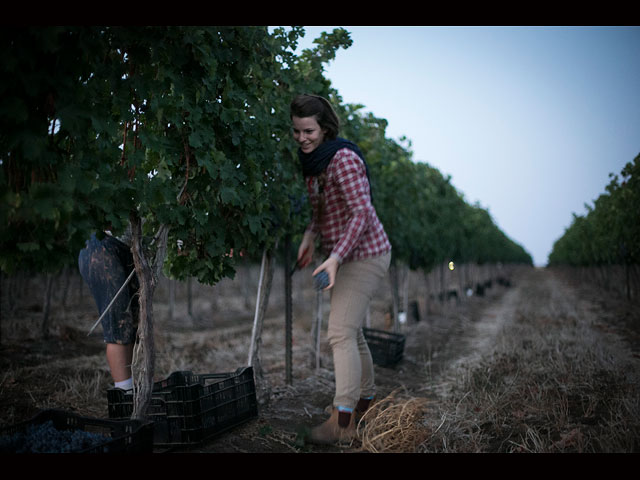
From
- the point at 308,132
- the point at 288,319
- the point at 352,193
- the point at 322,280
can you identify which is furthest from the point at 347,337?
the point at 288,319

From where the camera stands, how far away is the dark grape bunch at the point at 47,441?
1.81 metres

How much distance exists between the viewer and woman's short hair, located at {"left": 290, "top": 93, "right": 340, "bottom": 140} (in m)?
2.57

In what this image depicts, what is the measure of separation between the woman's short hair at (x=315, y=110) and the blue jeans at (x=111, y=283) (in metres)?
1.45

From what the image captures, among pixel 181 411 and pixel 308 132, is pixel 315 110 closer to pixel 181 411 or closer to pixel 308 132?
pixel 308 132

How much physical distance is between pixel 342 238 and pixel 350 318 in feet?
1.64

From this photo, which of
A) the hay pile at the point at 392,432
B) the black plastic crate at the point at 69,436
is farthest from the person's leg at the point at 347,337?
the black plastic crate at the point at 69,436

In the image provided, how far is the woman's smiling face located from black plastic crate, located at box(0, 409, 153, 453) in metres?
1.73

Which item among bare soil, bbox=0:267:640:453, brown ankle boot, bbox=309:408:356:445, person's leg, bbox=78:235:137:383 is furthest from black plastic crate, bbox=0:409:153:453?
brown ankle boot, bbox=309:408:356:445

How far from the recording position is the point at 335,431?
2.51 meters

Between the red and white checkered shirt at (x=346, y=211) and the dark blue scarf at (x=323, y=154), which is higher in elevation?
the dark blue scarf at (x=323, y=154)

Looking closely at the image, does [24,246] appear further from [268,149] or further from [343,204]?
[268,149]

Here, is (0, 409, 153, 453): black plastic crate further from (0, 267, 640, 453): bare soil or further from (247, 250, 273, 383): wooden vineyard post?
(247, 250, 273, 383): wooden vineyard post

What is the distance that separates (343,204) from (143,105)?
1.26 meters

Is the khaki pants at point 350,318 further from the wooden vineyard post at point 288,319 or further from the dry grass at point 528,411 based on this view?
the wooden vineyard post at point 288,319
